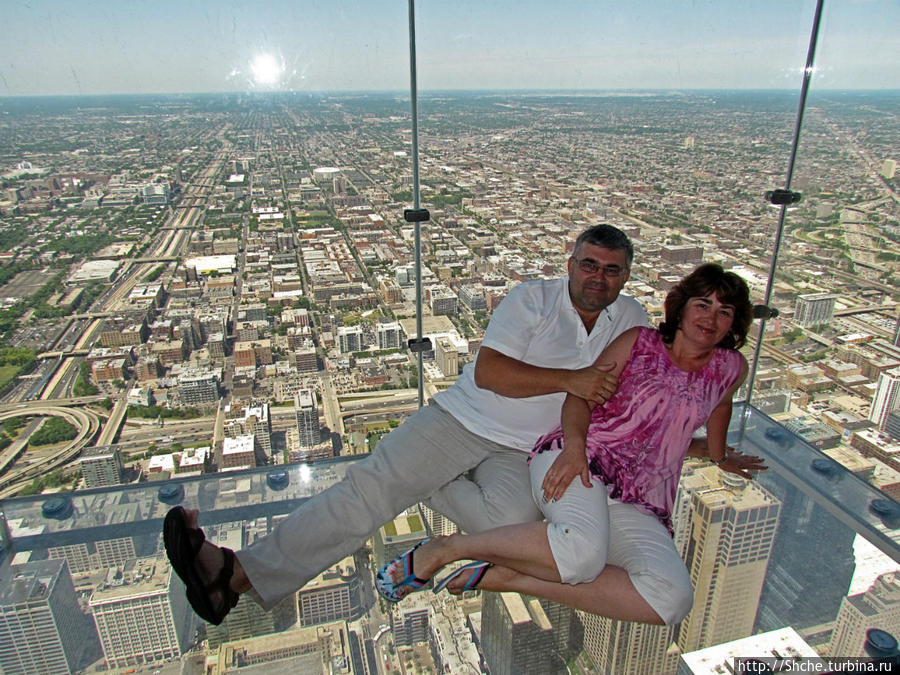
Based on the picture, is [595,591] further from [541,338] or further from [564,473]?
[541,338]

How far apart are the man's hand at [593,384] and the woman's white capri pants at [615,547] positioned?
18 cm

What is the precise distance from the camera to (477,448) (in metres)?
1.54

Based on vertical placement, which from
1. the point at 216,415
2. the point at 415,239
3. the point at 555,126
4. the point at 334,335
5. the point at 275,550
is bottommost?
the point at 216,415

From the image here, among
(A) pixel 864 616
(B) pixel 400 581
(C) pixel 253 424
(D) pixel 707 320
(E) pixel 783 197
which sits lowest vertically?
(C) pixel 253 424

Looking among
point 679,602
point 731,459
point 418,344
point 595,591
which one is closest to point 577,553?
point 595,591

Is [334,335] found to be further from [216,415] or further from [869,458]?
[869,458]

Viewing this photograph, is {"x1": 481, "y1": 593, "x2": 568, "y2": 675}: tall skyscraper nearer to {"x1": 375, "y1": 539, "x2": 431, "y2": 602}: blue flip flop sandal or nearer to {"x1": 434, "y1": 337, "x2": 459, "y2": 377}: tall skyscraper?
{"x1": 375, "y1": 539, "x2": 431, "y2": 602}: blue flip flop sandal

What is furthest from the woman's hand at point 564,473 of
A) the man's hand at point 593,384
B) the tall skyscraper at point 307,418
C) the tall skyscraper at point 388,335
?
the tall skyscraper at point 307,418

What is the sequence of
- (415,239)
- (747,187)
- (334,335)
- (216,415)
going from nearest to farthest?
(415,239) → (747,187) → (216,415) → (334,335)

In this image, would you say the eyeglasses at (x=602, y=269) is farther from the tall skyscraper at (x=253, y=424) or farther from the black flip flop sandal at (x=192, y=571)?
the tall skyscraper at (x=253, y=424)

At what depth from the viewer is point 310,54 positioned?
2.93 metres

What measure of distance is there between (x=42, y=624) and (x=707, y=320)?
1.73 meters

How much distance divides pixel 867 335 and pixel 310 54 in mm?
2939

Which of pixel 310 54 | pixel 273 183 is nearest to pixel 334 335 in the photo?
pixel 273 183
